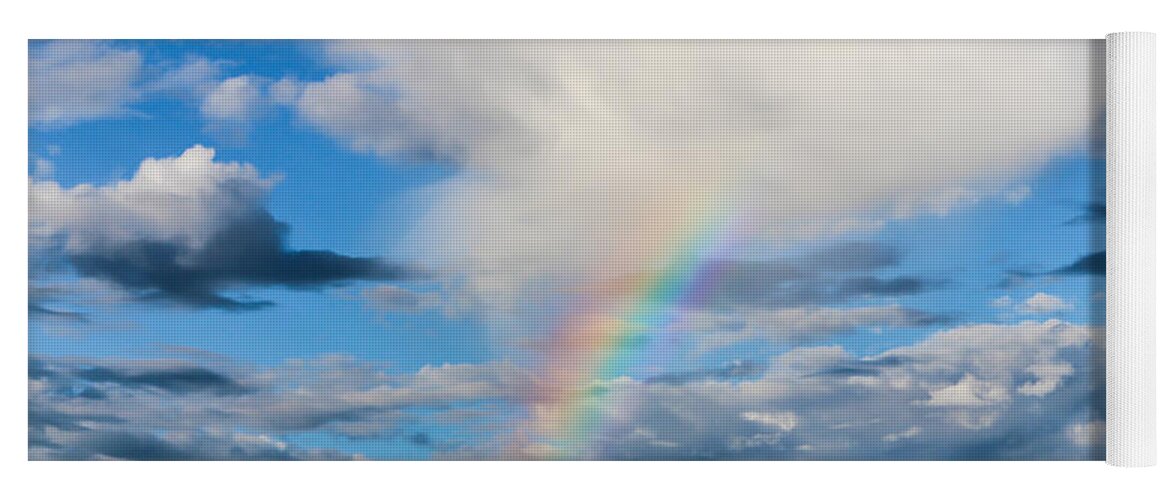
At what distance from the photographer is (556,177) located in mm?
8875

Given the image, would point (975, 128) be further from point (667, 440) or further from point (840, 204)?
point (667, 440)

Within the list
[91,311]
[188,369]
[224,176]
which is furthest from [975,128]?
[91,311]

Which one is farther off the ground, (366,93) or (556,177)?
(366,93)

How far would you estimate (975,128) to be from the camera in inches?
350

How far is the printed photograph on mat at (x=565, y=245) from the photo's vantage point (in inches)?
350

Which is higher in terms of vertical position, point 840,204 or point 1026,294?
point 840,204

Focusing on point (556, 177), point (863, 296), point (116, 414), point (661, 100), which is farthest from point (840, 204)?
point (116, 414)

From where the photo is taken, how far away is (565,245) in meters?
8.89

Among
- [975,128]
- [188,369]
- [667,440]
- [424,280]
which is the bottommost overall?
[667,440]

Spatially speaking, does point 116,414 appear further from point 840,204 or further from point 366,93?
point 840,204

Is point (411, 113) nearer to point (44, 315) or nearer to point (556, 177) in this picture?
point (556, 177)

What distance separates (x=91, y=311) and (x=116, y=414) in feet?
2.66

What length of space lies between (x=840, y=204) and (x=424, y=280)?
3209mm

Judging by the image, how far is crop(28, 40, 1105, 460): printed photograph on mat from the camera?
888 centimetres
